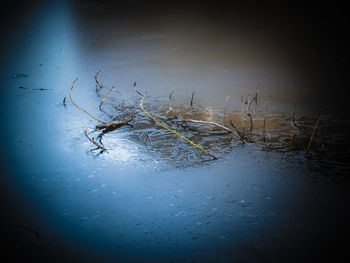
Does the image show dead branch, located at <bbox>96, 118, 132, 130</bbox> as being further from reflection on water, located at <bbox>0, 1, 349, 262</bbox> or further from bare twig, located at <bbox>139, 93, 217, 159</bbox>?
bare twig, located at <bbox>139, 93, 217, 159</bbox>

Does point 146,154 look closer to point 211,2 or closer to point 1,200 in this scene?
point 1,200

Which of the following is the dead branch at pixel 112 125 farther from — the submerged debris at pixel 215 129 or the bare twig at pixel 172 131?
the bare twig at pixel 172 131

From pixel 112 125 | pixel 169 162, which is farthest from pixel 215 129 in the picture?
pixel 112 125

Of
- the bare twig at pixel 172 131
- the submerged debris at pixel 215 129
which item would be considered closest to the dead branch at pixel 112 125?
the submerged debris at pixel 215 129

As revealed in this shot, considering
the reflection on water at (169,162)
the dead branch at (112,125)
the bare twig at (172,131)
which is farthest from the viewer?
the dead branch at (112,125)

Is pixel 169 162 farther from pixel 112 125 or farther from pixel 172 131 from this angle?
pixel 112 125

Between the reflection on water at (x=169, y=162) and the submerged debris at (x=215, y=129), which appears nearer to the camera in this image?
the reflection on water at (x=169, y=162)

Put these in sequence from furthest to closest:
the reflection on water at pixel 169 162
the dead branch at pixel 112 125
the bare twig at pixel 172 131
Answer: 1. the dead branch at pixel 112 125
2. the bare twig at pixel 172 131
3. the reflection on water at pixel 169 162

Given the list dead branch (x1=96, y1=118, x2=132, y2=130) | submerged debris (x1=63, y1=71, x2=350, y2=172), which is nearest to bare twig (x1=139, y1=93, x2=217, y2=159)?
submerged debris (x1=63, y1=71, x2=350, y2=172)

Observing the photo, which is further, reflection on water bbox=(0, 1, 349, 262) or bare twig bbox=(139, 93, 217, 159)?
bare twig bbox=(139, 93, 217, 159)
